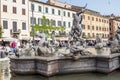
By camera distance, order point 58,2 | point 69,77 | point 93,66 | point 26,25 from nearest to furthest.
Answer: point 69,77, point 93,66, point 26,25, point 58,2

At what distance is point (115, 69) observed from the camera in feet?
31.8

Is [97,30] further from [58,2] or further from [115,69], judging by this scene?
[115,69]

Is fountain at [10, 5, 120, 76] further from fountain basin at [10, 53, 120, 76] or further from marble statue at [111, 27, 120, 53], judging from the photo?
marble statue at [111, 27, 120, 53]

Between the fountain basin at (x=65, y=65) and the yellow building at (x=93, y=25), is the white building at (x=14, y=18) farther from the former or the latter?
the fountain basin at (x=65, y=65)

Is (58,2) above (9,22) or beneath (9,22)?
above

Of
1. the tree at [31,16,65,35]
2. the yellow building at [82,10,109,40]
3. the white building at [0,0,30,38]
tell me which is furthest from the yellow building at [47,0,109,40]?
the white building at [0,0,30,38]

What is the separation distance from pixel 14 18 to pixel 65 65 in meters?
33.3

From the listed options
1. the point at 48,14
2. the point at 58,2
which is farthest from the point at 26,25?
the point at 58,2

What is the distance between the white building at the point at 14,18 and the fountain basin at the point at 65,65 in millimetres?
30045

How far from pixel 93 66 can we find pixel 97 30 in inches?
2606

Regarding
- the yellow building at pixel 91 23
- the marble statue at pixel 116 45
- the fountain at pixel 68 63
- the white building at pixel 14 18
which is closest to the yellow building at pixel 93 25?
the yellow building at pixel 91 23

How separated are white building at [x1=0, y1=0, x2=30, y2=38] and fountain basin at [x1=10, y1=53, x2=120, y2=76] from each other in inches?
1183

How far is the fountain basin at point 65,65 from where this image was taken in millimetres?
8502

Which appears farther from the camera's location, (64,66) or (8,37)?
(8,37)
